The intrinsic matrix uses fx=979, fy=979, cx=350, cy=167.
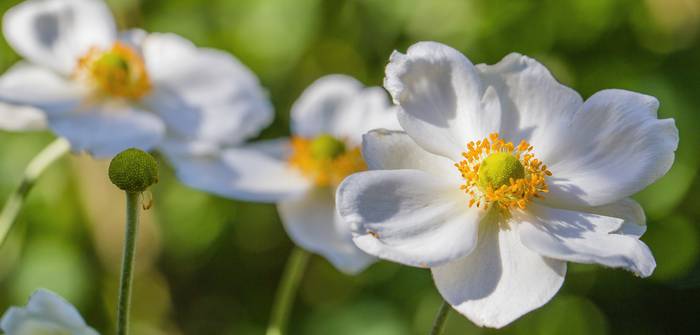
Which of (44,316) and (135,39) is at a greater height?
(44,316)

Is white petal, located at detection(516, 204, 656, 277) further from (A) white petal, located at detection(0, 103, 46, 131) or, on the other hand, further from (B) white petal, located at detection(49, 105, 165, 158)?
(A) white petal, located at detection(0, 103, 46, 131)

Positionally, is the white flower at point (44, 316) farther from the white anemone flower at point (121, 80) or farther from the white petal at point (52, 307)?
the white anemone flower at point (121, 80)

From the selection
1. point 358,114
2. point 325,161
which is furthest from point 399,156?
point 358,114

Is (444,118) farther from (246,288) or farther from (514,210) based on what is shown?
(246,288)

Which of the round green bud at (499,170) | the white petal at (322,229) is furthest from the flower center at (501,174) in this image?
the white petal at (322,229)

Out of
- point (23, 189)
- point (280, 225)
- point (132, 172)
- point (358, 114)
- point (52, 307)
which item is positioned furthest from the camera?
point (280, 225)

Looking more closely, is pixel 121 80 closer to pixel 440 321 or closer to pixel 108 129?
pixel 108 129
